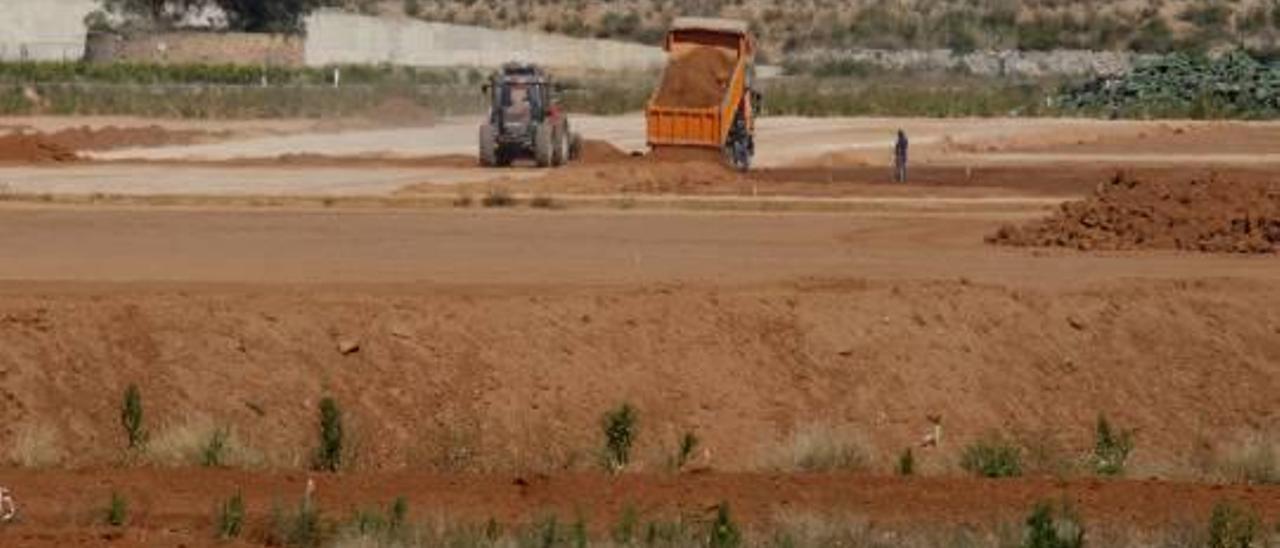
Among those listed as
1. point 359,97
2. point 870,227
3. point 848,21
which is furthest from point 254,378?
point 848,21

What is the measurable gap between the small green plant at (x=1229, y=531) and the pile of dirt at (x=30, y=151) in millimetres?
49972

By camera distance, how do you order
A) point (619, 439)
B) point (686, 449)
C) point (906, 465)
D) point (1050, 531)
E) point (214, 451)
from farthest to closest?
point (686, 449)
point (619, 439)
point (906, 465)
point (214, 451)
point (1050, 531)

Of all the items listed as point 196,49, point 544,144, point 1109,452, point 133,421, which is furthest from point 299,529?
point 196,49

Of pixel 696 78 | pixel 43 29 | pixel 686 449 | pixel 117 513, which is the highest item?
pixel 696 78

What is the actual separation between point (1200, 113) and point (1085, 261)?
201ft

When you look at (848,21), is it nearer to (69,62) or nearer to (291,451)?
(69,62)

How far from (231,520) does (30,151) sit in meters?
49.8

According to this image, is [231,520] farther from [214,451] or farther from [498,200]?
[498,200]

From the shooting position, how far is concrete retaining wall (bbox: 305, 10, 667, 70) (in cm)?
12394

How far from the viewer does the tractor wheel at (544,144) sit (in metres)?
65.5

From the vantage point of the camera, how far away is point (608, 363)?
105ft

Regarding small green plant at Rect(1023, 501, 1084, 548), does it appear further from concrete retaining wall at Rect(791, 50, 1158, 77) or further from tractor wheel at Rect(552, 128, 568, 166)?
concrete retaining wall at Rect(791, 50, 1158, 77)

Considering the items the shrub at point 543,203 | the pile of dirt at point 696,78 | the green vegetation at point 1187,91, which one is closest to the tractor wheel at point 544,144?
the pile of dirt at point 696,78

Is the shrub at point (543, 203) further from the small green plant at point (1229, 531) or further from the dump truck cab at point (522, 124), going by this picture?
the small green plant at point (1229, 531)
